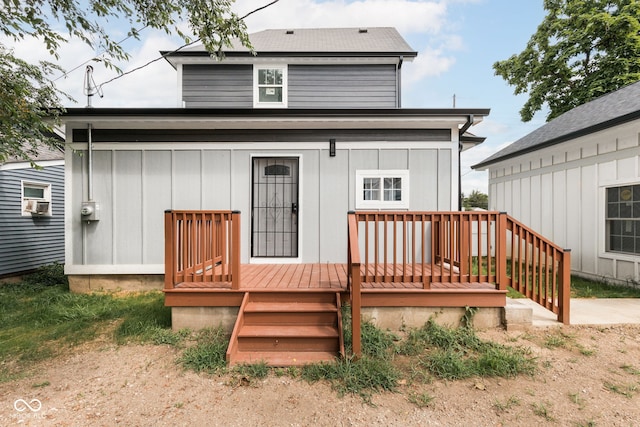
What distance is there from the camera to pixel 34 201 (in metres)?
7.36

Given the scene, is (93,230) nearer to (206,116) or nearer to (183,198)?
(183,198)

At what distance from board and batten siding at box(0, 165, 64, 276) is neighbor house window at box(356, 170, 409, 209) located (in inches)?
310

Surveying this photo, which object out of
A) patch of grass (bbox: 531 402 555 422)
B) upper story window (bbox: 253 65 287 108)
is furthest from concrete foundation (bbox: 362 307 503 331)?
upper story window (bbox: 253 65 287 108)

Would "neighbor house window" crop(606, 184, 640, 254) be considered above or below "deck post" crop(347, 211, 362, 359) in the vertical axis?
above

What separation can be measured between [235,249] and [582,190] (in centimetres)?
662

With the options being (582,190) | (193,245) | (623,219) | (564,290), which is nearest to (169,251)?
(193,245)

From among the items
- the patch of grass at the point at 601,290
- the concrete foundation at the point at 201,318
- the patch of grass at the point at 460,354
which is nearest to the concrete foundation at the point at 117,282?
the concrete foundation at the point at 201,318

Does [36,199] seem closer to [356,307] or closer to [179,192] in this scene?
[179,192]

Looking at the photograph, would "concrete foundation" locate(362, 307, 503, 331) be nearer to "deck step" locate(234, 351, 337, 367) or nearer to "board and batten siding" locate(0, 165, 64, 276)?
"deck step" locate(234, 351, 337, 367)

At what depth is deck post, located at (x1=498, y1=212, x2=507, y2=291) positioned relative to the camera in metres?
3.13

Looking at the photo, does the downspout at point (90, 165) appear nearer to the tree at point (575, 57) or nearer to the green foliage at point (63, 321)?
the green foliage at point (63, 321)

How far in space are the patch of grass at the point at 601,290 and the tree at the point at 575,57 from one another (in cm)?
1008

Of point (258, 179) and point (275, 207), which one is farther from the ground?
point (258, 179)

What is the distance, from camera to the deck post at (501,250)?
3.13m
